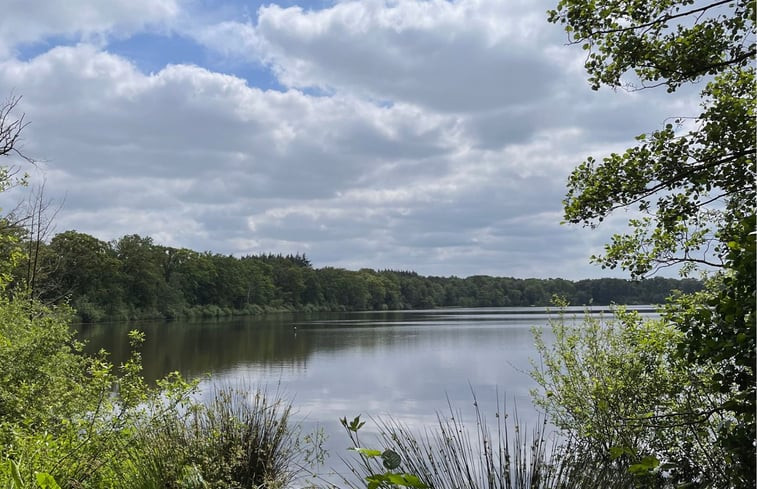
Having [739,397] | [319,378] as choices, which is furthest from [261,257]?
[739,397]

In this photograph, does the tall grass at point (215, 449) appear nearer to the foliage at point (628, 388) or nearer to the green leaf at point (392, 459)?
the green leaf at point (392, 459)

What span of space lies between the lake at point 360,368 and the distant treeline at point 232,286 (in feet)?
18.5

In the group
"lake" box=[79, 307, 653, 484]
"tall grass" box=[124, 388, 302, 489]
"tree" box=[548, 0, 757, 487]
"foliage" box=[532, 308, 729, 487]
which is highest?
"tree" box=[548, 0, 757, 487]

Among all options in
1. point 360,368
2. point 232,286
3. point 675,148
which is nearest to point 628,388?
point 675,148

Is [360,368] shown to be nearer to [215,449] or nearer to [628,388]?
[628,388]

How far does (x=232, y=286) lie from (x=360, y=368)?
211 feet

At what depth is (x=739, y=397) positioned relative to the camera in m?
2.49

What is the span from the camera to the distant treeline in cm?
5716

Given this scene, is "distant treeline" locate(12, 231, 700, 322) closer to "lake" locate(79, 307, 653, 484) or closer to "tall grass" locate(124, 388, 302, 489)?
"lake" locate(79, 307, 653, 484)

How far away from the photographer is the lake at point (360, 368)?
15.9 meters

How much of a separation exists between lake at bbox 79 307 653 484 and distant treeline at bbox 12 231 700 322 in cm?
565

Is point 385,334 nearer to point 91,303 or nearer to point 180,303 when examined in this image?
point 91,303

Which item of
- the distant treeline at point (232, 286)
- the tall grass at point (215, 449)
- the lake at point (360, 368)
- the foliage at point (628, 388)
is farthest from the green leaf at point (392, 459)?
the distant treeline at point (232, 286)

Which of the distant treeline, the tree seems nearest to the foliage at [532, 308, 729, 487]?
the tree
